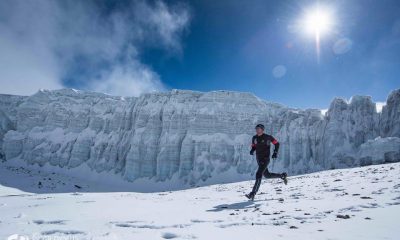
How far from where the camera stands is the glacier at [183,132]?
67812 mm

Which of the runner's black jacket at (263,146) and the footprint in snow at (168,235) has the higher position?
the runner's black jacket at (263,146)

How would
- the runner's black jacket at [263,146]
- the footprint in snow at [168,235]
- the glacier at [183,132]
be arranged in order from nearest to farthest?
the footprint in snow at [168,235], the runner's black jacket at [263,146], the glacier at [183,132]

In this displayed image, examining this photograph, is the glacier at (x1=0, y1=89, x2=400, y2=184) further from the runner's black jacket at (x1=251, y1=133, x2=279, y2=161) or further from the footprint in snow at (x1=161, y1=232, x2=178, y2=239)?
the footprint in snow at (x1=161, y1=232, x2=178, y2=239)

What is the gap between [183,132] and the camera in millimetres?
84750

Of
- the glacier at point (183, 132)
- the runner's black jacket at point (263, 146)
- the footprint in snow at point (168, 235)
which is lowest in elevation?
the footprint in snow at point (168, 235)

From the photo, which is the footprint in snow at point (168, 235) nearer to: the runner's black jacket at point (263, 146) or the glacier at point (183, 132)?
the runner's black jacket at point (263, 146)

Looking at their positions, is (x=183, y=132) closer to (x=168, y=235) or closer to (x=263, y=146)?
(x=263, y=146)

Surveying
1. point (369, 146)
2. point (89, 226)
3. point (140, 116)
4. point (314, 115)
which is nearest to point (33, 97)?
point (140, 116)

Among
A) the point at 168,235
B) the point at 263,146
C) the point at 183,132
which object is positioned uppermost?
the point at 183,132

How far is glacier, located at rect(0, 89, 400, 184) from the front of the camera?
67812 millimetres

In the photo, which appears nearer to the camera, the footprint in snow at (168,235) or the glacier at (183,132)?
the footprint in snow at (168,235)

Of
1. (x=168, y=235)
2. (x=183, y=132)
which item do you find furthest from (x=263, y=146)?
(x=183, y=132)

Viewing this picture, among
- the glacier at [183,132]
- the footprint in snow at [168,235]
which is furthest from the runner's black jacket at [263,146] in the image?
the glacier at [183,132]

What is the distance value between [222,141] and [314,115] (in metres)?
25.6
